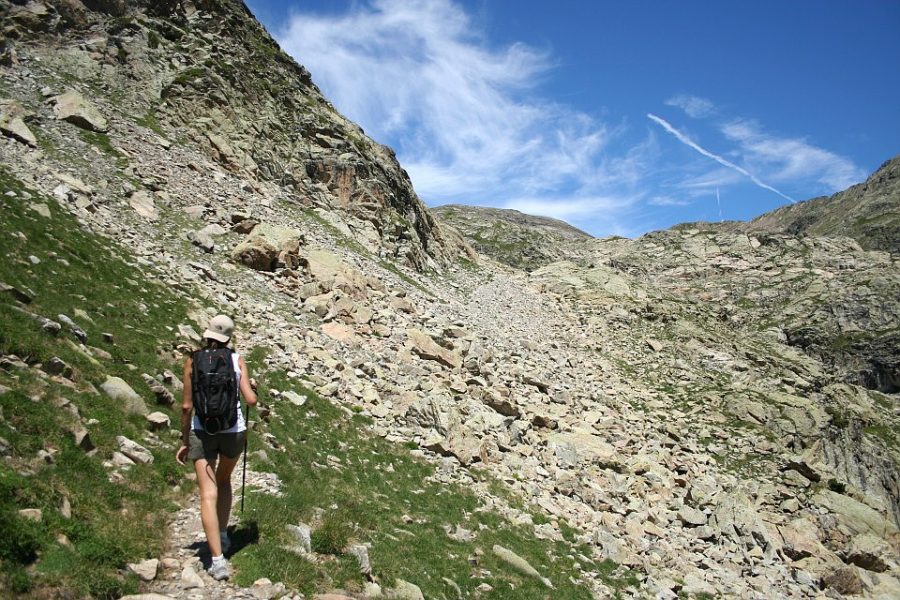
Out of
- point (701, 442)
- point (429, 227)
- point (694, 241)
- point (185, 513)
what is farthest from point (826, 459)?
point (694, 241)

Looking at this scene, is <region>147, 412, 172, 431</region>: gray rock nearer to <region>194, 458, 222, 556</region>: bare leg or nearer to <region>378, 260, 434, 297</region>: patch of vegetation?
<region>194, 458, 222, 556</region>: bare leg

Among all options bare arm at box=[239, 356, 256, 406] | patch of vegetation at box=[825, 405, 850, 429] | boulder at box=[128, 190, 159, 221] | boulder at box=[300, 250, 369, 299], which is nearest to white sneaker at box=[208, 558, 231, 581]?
bare arm at box=[239, 356, 256, 406]

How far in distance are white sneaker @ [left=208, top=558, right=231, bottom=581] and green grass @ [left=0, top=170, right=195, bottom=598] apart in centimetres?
109

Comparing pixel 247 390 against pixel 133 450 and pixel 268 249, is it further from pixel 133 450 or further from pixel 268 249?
pixel 268 249

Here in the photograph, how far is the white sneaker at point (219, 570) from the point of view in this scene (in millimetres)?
7926

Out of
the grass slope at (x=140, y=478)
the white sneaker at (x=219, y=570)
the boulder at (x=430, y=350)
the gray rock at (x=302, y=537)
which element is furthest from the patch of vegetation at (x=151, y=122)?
the white sneaker at (x=219, y=570)

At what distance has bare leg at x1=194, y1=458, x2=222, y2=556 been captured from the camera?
7.86m

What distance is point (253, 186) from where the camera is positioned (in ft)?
140

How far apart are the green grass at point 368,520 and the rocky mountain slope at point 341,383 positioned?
0.33 feet

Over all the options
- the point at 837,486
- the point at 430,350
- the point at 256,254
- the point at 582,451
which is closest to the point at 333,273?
the point at 256,254

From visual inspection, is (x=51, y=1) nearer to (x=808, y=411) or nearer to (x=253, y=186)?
(x=253, y=186)

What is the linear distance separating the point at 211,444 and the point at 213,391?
0.95 meters

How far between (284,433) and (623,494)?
17.1m

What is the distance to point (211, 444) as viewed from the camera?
26.7 ft
